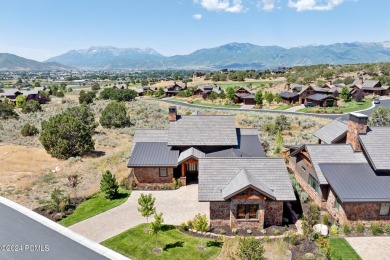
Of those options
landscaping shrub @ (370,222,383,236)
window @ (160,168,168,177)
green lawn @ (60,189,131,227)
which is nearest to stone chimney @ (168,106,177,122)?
window @ (160,168,168,177)

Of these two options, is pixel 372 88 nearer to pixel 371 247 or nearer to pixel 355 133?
pixel 355 133

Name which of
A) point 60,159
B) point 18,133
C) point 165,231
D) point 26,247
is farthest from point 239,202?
point 18,133

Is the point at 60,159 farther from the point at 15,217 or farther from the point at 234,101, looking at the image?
the point at 234,101

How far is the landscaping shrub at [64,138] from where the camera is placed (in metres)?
37.0

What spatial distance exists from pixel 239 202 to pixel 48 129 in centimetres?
2912

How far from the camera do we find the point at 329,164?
22.8 meters

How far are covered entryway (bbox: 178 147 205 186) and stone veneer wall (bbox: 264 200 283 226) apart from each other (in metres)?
9.33

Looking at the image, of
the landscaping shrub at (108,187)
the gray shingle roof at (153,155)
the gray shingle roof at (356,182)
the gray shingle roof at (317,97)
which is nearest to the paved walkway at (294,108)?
the gray shingle roof at (317,97)

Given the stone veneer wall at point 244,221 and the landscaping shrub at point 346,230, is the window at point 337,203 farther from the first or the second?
the stone veneer wall at point 244,221

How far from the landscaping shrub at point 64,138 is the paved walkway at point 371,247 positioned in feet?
108

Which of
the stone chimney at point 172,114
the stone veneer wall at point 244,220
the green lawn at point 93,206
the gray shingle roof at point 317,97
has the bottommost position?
the green lawn at point 93,206

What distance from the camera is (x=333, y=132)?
29109 millimetres

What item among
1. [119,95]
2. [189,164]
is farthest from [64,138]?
[119,95]

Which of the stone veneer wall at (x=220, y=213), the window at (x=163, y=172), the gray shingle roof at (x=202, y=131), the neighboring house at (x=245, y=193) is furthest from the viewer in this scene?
the gray shingle roof at (x=202, y=131)
